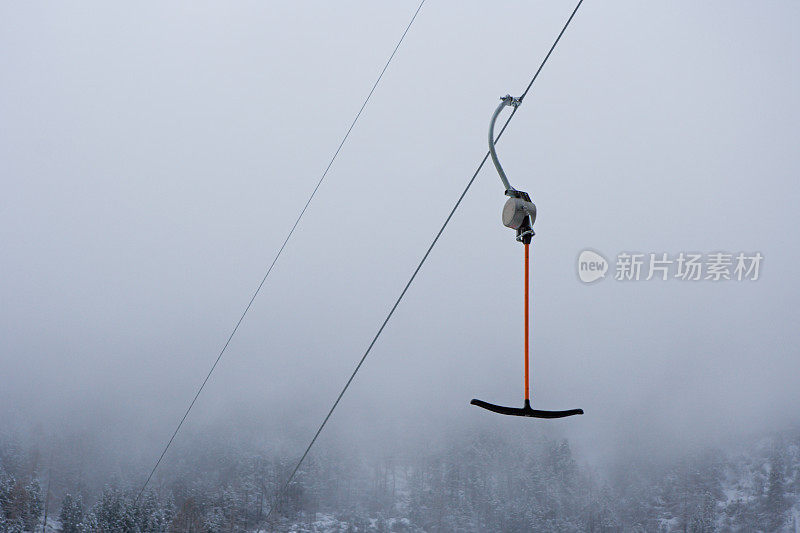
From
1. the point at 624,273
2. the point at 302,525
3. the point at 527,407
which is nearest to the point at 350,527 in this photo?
the point at 302,525

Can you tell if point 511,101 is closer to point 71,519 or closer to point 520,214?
point 520,214

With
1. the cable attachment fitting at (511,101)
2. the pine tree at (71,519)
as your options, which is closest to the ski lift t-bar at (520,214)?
the cable attachment fitting at (511,101)

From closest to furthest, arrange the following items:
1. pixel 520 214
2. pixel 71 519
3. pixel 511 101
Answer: pixel 520 214 < pixel 511 101 < pixel 71 519

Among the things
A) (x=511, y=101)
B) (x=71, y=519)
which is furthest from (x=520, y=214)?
(x=71, y=519)

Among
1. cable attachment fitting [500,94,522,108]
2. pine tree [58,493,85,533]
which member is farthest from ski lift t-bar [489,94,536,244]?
pine tree [58,493,85,533]

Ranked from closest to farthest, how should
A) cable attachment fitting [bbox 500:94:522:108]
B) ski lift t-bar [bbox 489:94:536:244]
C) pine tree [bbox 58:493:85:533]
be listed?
ski lift t-bar [bbox 489:94:536:244] < cable attachment fitting [bbox 500:94:522:108] < pine tree [bbox 58:493:85:533]

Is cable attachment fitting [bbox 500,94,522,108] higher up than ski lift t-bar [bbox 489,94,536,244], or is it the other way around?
cable attachment fitting [bbox 500,94,522,108]

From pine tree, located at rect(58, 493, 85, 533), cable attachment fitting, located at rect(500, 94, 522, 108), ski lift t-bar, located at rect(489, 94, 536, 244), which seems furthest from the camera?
pine tree, located at rect(58, 493, 85, 533)

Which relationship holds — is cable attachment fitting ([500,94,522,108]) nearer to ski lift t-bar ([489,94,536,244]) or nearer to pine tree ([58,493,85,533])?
ski lift t-bar ([489,94,536,244])

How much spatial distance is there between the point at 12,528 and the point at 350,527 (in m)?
108

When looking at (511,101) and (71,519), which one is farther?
(71,519)

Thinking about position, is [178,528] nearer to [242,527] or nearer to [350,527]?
[242,527]

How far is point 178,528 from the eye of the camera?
465 ft

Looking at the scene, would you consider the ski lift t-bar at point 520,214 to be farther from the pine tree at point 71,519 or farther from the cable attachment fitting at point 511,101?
the pine tree at point 71,519
